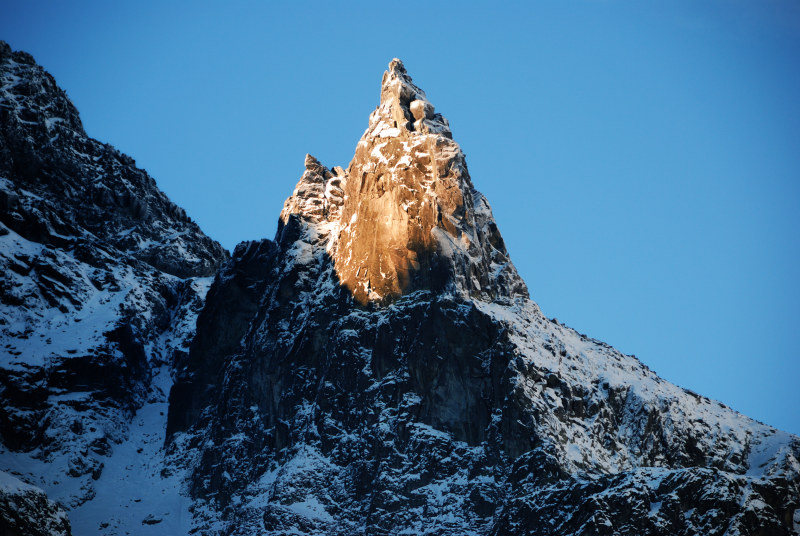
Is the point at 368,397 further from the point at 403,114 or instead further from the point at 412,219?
the point at 403,114

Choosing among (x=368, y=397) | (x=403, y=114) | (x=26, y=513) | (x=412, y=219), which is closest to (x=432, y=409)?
(x=368, y=397)

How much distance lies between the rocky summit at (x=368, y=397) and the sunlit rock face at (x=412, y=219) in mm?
304

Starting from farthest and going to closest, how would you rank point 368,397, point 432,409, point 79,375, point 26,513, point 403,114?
point 79,375, point 403,114, point 368,397, point 432,409, point 26,513

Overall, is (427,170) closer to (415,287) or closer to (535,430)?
(415,287)

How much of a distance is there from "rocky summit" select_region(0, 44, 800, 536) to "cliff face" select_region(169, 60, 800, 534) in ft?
0.92

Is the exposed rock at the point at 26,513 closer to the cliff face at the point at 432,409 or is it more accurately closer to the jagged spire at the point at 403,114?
the cliff face at the point at 432,409

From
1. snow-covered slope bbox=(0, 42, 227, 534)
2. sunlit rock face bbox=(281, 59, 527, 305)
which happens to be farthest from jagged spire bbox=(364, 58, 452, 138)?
snow-covered slope bbox=(0, 42, 227, 534)

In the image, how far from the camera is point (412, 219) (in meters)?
160

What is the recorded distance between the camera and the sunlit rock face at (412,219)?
157 metres

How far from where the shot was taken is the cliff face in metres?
130

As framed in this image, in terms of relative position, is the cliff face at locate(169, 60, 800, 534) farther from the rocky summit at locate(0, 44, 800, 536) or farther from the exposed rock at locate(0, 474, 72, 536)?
the exposed rock at locate(0, 474, 72, 536)

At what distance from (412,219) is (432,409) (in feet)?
86.6

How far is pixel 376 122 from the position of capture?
583ft

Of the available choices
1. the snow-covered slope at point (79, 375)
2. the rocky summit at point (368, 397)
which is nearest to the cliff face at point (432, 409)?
the rocky summit at point (368, 397)
